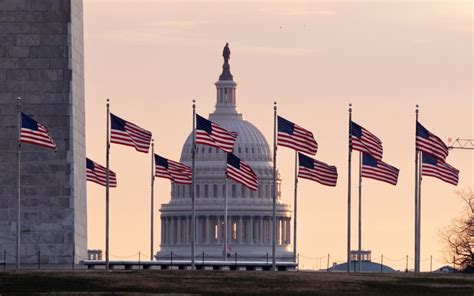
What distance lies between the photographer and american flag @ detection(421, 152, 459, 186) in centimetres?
15400

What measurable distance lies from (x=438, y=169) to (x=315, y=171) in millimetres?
9805

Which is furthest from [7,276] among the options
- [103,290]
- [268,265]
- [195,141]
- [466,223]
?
[466,223]

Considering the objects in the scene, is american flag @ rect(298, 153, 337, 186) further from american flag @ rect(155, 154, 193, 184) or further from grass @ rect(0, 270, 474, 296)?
grass @ rect(0, 270, 474, 296)

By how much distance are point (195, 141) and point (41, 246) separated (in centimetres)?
1269

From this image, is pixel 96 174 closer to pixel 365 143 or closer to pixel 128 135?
pixel 128 135

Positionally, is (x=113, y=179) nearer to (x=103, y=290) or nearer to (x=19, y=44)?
Answer: (x=19, y=44)

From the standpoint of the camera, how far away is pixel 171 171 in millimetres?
174375

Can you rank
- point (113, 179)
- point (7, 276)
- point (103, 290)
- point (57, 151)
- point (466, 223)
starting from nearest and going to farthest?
1. point (103, 290)
2. point (7, 276)
3. point (57, 151)
4. point (113, 179)
5. point (466, 223)

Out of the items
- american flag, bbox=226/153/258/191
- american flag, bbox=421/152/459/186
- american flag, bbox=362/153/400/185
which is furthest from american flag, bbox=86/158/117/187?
american flag, bbox=421/152/459/186

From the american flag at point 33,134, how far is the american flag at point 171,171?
27.5m

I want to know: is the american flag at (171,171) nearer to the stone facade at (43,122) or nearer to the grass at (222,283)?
the stone facade at (43,122)

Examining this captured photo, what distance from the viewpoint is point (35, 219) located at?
154875mm

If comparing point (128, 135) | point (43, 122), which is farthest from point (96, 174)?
point (43, 122)

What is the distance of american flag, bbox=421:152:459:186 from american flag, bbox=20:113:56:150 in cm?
2264
